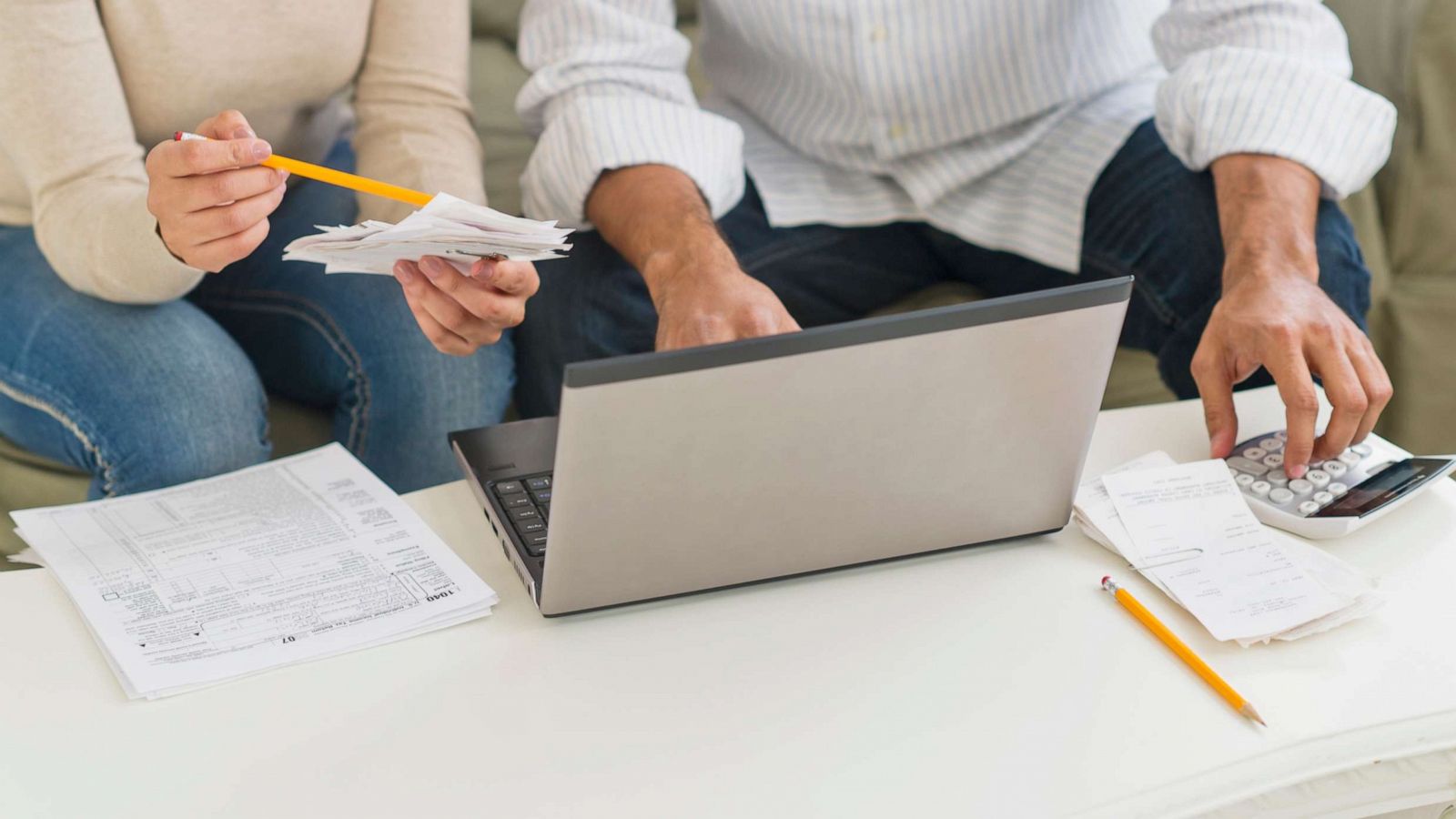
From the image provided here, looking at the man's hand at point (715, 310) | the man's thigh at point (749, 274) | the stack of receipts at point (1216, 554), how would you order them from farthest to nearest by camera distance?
the man's thigh at point (749, 274) < the man's hand at point (715, 310) < the stack of receipts at point (1216, 554)

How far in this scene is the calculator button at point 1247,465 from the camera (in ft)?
2.76

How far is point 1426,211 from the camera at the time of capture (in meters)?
1.44

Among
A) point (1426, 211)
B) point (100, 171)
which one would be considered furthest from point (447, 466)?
point (1426, 211)

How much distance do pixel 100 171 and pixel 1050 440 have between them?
2.55 ft

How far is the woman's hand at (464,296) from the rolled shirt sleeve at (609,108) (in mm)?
318

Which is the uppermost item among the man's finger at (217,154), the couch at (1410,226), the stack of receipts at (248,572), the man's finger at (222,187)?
the man's finger at (217,154)

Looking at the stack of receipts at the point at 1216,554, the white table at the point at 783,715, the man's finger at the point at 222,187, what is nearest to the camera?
the white table at the point at 783,715

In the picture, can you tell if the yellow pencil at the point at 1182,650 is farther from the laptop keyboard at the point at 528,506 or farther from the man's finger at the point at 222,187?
the man's finger at the point at 222,187

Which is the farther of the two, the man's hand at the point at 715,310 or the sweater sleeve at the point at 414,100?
the sweater sleeve at the point at 414,100

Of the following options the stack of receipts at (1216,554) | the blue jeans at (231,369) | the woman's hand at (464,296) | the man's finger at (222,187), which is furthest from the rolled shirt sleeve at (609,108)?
the stack of receipts at (1216,554)

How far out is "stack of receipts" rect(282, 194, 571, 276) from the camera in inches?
26.3

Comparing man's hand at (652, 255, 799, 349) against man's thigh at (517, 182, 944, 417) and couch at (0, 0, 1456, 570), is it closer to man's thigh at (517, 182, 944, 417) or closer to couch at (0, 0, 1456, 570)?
man's thigh at (517, 182, 944, 417)

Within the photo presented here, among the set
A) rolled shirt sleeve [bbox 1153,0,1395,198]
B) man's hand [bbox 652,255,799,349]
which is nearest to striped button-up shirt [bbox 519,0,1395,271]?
rolled shirt sleeve [bbox 1153,0,1395,198]

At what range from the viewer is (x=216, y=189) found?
810mm
